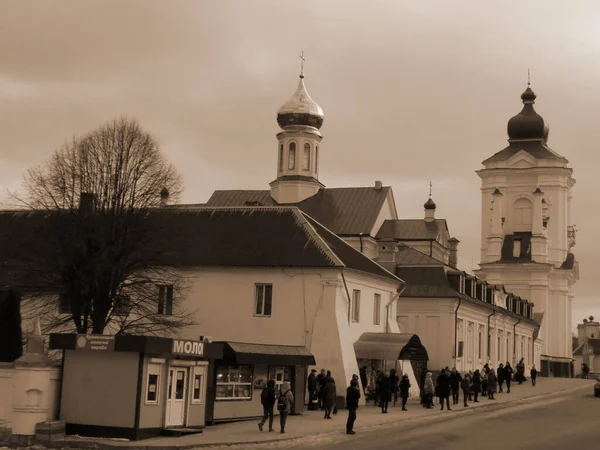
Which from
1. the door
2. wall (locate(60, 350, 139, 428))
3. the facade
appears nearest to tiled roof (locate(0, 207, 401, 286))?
the door

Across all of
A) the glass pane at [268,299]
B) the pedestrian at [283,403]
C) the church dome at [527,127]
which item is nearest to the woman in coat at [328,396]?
the pedestrian at [283,403]

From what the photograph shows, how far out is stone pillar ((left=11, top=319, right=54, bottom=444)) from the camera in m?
26.2

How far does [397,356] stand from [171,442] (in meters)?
16.6

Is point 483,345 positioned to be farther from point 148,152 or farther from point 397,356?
point 148,152

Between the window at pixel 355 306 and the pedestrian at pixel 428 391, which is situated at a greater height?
the window at pixel 355 306

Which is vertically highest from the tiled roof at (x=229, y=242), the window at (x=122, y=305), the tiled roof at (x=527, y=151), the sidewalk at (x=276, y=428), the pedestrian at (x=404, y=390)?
the tiled roof at (x=527, y=151)

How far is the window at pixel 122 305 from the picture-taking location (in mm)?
41594

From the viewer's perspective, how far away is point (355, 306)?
42.4 metres

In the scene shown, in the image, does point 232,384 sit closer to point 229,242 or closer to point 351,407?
point 351,407

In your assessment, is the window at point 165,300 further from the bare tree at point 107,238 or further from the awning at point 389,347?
the awning at point 389,347

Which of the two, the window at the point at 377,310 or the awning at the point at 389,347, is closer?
the awning at the point at 389,347

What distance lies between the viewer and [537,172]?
109000 millimetres

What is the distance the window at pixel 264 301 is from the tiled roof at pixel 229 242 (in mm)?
991

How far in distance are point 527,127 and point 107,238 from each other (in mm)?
77574
